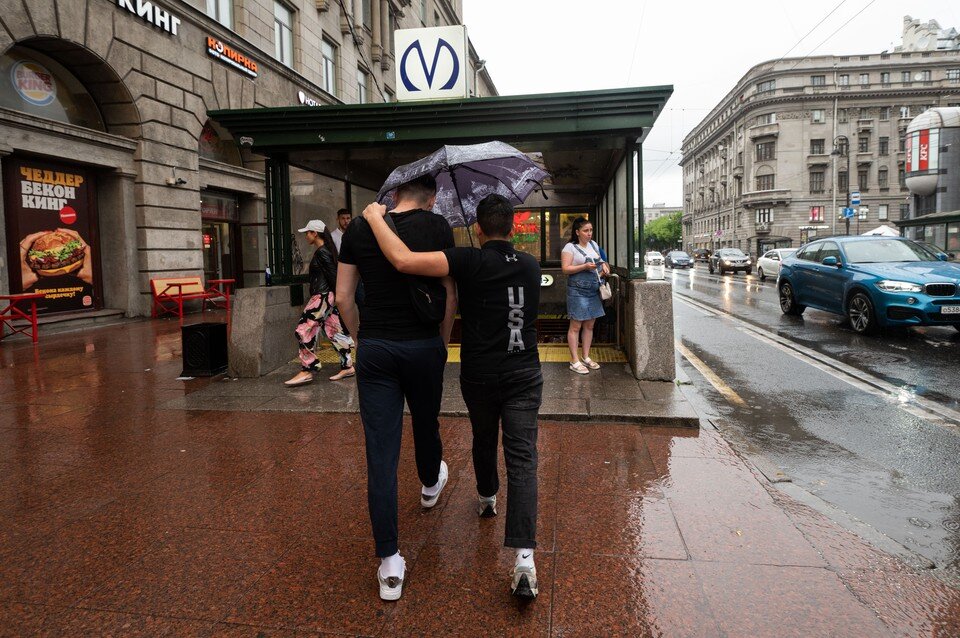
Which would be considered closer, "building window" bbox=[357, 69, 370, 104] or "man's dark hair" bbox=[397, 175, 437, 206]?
"man's dark hair" bbox=[397, 175, 437, 206]

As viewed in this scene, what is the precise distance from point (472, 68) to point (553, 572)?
44556mm

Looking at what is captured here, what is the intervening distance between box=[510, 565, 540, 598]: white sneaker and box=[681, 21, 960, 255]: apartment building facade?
244 feet

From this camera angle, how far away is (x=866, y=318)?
34.0 ft

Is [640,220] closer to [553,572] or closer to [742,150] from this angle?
[553,572]

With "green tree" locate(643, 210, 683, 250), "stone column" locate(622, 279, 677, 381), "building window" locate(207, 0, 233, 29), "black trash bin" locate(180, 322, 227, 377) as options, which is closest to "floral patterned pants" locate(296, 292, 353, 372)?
"black trash bin" locate(180, 322, 227, 377)

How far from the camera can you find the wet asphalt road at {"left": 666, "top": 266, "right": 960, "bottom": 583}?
3.60 m

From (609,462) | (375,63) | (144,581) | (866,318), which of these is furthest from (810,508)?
(375,63)

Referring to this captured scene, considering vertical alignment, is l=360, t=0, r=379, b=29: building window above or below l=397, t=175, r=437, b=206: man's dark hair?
above

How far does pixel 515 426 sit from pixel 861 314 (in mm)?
10088

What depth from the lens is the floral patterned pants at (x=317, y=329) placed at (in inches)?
264

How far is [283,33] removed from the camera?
20375mm

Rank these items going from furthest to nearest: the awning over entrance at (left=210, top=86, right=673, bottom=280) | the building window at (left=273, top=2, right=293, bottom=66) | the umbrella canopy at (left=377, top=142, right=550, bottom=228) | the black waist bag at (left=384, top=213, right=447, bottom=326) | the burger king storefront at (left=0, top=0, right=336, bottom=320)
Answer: the building window at (left=273, top=2, right=293, bottom=66), the burger king storefront at (left=0, top=0, right=336, bottom=320), the awning over entrance at (left=210, top=86, right=673, bottom=280), the umbrella canopy at (left=377, top=142, right=550, bottom=228), the black waist bag at (left=384, top=213, right=447, bottom=326)

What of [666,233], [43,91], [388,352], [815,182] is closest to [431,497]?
[388,352]

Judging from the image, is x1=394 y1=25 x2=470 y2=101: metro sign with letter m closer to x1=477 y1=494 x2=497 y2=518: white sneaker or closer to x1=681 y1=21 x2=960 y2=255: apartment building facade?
x1=477 y1=494 x2=497 y2=518: white sneaker
